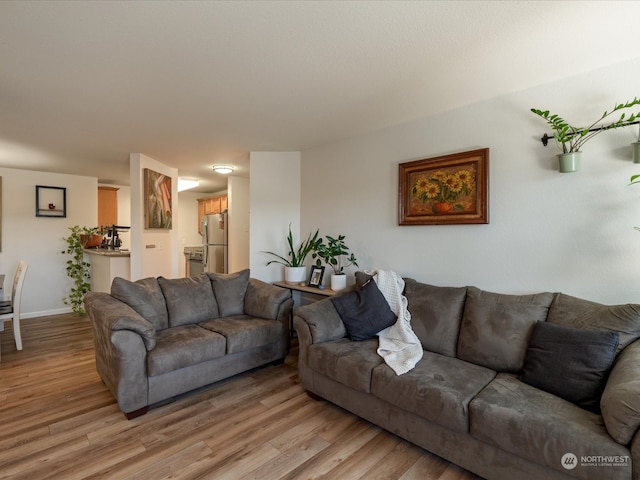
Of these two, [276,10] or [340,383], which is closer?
[276,10]

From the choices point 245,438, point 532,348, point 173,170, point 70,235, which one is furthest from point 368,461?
point 70,235

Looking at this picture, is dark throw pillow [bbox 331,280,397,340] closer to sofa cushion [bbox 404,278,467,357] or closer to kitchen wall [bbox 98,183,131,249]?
sofa cushion [bbox 404,278,467,357]

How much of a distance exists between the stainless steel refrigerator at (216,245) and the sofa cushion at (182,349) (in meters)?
2.89

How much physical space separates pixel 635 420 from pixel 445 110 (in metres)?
2.35

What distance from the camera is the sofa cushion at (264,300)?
10.1ft

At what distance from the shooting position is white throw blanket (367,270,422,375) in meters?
2.09

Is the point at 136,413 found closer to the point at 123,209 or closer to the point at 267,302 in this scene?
the point at 267,302

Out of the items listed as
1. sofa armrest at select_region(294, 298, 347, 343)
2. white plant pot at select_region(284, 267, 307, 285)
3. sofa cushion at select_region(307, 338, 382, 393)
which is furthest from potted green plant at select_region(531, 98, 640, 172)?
white plant pot at select_region(284, 267, 307, 285)

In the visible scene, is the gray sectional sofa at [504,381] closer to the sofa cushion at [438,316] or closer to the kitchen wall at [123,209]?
the sofa cushion at [438,316]

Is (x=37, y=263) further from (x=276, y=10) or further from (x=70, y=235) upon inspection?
(x=276, y=10)

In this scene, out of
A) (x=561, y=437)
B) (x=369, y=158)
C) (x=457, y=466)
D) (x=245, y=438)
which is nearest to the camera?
(x=561, y=437)

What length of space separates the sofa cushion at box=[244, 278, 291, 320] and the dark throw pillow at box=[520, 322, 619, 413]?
202 centimetres

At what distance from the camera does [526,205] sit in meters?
2.35

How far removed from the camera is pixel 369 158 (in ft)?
11.0
